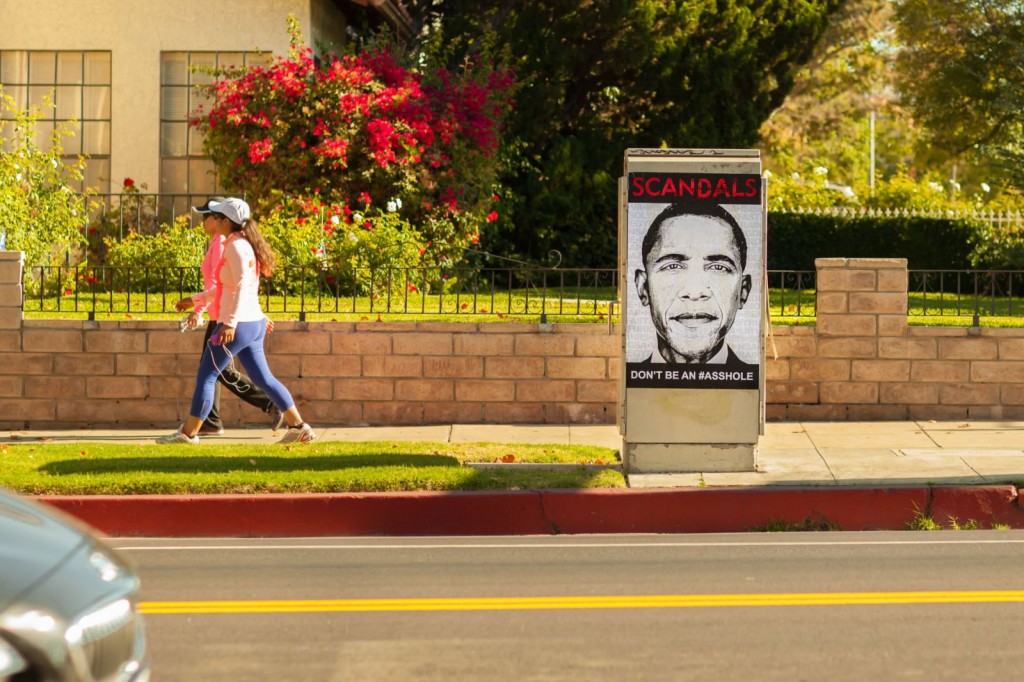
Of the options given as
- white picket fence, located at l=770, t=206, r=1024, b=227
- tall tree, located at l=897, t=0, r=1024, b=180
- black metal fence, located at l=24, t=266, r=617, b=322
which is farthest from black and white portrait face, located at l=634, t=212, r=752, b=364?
tall tree, located at l=897, t=0, r=1024, b=180

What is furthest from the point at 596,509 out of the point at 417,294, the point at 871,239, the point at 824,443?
the point at 871,239

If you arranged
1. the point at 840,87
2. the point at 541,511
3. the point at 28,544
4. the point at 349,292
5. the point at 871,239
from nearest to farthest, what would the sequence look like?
the point at 28,544 < the point at 541,511 < the point at 349,292 < the point at 871,239 < the point at 840,87

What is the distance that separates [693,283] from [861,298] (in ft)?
9.53

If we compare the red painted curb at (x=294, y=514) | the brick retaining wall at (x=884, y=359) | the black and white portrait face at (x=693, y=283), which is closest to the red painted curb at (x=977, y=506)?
the black and white portrait face at (x=693, y=283)

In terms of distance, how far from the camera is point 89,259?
54.3 feet

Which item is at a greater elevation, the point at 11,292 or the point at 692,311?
the point at 11,292

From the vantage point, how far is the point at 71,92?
61.6 feet

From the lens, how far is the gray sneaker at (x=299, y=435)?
1150 cm

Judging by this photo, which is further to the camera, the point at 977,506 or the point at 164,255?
the point at 164,255

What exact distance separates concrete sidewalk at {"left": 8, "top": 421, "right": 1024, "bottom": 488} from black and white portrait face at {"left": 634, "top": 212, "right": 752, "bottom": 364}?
35.6 inches

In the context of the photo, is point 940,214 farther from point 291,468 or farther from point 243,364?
point 291,468

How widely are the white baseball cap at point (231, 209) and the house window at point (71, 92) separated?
8.04 metres

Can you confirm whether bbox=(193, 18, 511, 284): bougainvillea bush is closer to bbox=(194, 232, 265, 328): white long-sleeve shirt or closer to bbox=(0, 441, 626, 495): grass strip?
bbox=(194, 232, 265, 328): white long-sleeve shirt

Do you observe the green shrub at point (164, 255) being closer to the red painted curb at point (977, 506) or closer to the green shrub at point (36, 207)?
the green shrub at point (36, 207)
